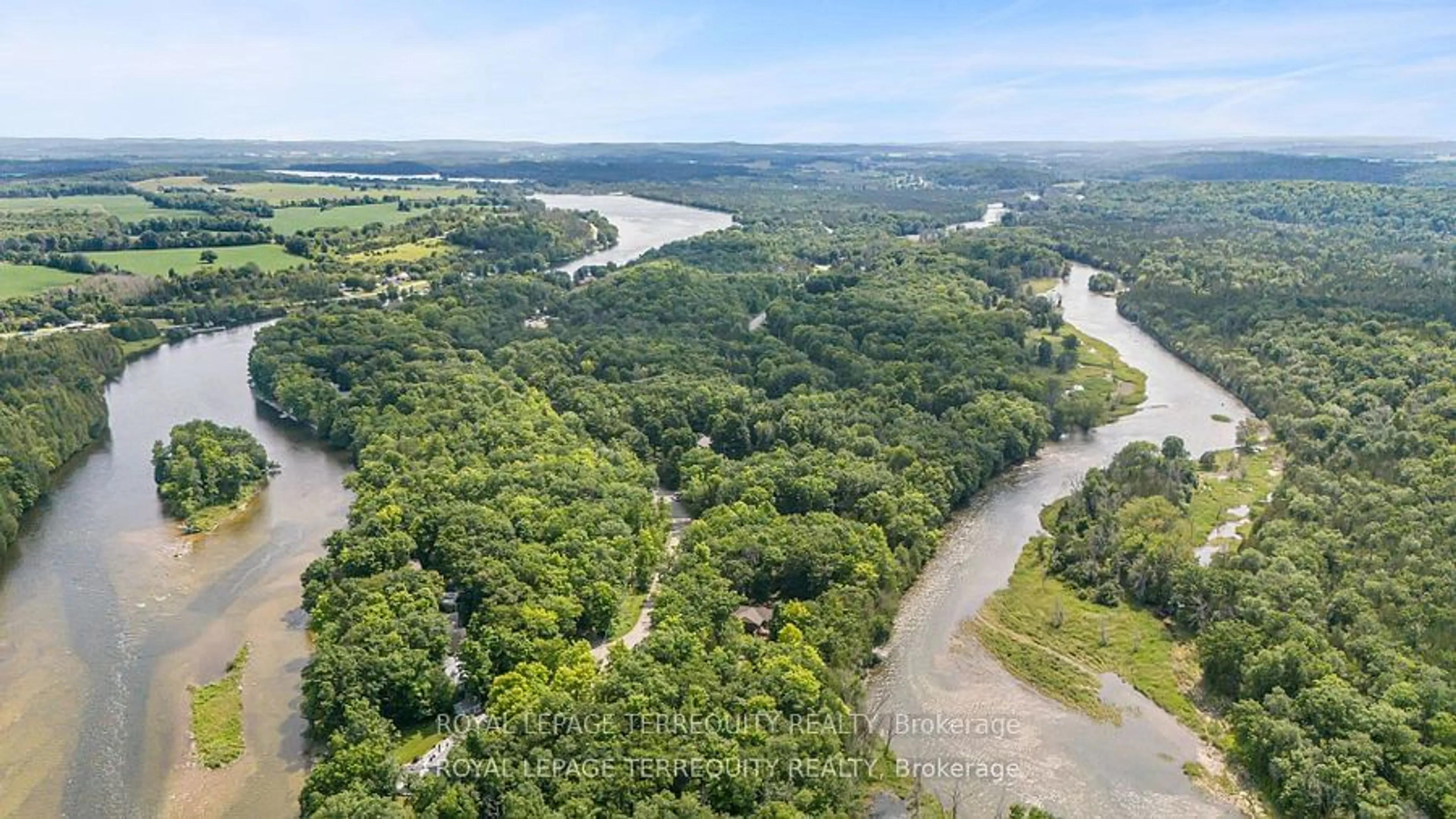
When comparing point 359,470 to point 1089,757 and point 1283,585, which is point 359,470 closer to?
point 1089,757

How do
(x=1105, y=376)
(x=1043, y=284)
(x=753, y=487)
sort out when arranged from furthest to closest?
(x=1043, y=284) → (x=1105, y=376) → (x=753, y=487)

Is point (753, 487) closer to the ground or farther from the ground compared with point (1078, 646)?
farther from the ground

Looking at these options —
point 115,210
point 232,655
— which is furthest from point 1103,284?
point 115,210

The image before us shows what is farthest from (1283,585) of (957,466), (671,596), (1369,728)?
(671,596)

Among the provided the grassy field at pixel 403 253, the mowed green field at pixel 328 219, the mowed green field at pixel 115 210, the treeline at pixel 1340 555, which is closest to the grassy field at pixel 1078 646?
the treeline at pixel 1340 555

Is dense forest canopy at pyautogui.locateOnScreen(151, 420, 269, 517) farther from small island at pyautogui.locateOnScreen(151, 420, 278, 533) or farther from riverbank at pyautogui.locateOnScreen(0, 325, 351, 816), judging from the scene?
riverbank at pyautogui.locateOnScreen(0, 325, 351, 816)

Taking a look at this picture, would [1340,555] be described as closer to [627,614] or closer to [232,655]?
[627,614]
